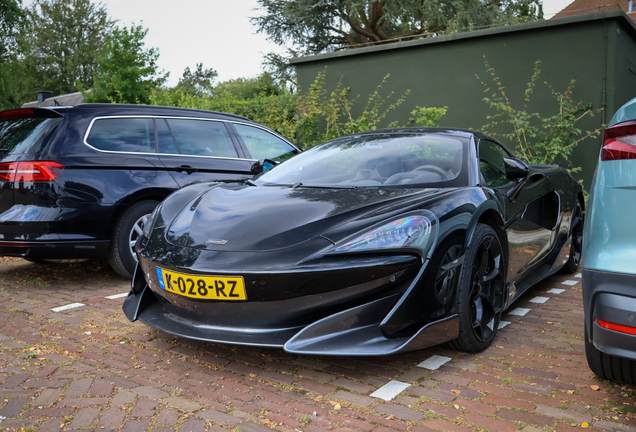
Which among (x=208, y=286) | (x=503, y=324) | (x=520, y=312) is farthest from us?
(x=520, y=312)

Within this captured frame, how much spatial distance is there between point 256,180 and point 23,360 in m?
1.85

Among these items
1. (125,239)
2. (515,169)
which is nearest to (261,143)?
(125,239)

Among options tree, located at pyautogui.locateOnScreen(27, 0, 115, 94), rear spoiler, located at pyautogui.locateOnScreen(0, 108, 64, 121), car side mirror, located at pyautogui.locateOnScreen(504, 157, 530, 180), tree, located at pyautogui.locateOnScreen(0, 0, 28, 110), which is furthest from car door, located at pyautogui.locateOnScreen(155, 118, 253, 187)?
tree, located at pyautogui.locateOnScreen(27, 0, 115, 94)

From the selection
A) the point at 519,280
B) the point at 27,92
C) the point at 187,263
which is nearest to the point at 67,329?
the point at 187,263

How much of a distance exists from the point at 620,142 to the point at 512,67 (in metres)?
8.80

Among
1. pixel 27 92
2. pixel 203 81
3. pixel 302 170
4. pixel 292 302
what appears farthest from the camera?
pixel 203 81

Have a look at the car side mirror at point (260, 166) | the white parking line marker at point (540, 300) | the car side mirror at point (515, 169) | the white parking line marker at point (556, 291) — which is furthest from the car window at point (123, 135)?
the white parking line marker at point (556, 291)

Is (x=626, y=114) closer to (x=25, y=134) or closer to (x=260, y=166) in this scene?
(x=260, y=166)

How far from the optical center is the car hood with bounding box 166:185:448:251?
9.01 ft

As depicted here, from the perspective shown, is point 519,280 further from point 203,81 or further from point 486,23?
point 203,81

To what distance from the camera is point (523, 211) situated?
3869mm

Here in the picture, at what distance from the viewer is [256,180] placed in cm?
397

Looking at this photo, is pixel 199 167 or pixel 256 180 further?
pixel 199 167

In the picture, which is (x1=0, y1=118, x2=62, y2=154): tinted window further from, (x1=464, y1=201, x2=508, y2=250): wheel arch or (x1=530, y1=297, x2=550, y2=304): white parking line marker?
(x1=530, y1=297, x2=550, y2=304): white parking line marker
